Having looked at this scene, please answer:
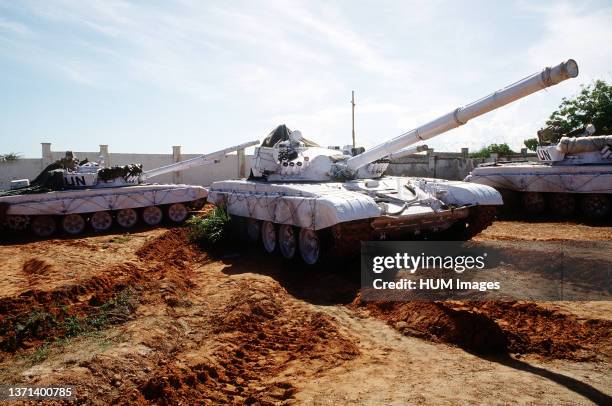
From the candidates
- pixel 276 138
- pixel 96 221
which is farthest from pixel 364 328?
pixel 96 221

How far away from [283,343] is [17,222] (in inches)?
436

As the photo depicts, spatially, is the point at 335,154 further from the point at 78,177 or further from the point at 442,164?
the point at 442,164

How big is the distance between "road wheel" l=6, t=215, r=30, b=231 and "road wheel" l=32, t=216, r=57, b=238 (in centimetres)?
23

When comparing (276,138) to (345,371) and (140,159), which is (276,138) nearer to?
(345,371)

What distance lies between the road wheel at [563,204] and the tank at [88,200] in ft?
31.5

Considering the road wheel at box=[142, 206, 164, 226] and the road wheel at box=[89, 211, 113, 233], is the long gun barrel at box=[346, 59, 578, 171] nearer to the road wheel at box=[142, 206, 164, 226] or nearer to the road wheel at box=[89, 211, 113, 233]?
the road wheel at box=[142, 206, 164, 226]

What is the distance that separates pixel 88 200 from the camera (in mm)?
13398

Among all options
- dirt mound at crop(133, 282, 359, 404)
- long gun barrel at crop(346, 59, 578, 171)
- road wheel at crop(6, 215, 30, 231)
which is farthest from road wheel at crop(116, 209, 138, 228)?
dirt mound at crop(133, 282, 359, 404)

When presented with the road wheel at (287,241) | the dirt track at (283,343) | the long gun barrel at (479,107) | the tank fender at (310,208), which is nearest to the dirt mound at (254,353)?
the dirt track at (283,343)

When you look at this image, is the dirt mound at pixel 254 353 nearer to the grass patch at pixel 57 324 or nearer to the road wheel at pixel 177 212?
the grass patch at pixel 57 324

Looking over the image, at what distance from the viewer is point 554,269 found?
24.4 feet

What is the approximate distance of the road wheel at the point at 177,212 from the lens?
49.9 ft

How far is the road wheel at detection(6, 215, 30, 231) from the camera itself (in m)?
13.0

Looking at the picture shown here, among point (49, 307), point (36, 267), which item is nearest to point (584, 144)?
point (49, 307)
